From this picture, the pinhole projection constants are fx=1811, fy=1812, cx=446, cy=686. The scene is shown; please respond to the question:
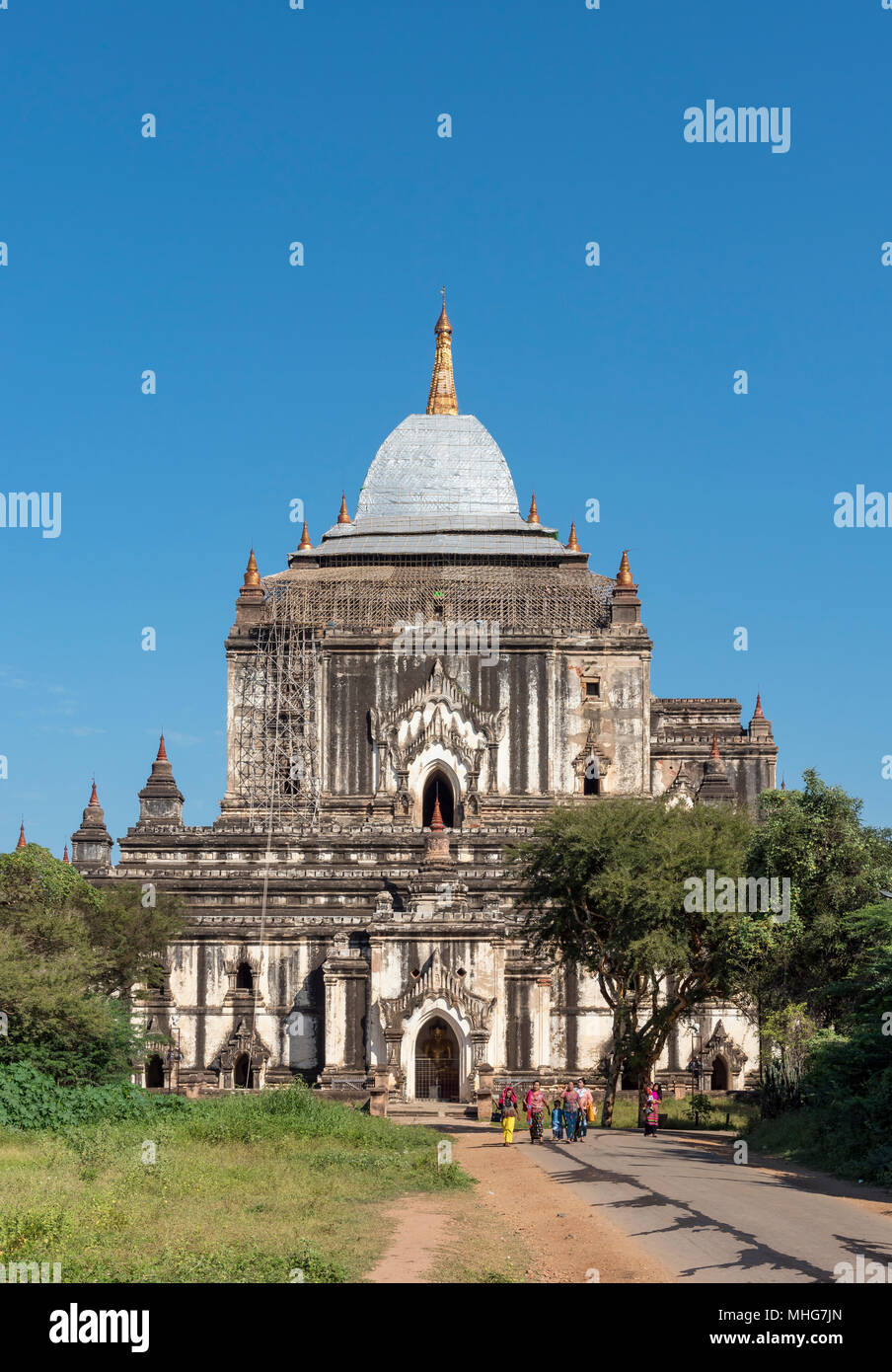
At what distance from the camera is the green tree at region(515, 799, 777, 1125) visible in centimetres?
4531

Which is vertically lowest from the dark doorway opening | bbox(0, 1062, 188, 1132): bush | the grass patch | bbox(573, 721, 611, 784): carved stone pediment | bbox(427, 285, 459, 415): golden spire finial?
the dark doorway opening

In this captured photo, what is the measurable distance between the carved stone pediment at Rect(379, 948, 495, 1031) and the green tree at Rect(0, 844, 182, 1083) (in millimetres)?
8058

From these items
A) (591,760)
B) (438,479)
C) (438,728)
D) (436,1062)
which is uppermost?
(438,479)

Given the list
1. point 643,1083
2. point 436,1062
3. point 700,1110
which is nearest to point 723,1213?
point 643,1083

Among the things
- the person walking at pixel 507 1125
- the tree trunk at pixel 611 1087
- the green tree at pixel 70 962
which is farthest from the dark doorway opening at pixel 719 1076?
the person walking at pixel 507 1125

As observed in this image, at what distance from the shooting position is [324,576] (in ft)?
249

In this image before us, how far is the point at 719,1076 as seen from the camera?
195 feet

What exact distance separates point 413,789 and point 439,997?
16.2 meters

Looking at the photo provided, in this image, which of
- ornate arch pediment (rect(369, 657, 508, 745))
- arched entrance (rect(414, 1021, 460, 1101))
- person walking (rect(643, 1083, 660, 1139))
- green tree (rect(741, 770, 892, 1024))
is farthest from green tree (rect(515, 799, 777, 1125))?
ornate arch pediment (rect(369, 657, 508, 745))

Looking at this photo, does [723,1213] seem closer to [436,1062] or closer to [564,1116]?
[564,1116]

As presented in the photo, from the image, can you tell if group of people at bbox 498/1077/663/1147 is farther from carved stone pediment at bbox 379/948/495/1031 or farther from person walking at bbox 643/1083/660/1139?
carved stone pediment at bbox 379/948/495/1031

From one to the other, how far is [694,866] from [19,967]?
17.3 meters
